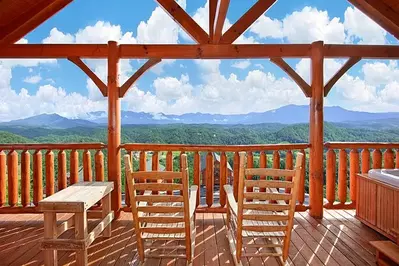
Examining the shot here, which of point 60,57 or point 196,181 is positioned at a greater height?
point 60,57

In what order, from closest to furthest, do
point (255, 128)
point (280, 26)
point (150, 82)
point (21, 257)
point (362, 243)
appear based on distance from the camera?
point (21, 257) < point (362, 243) < point (255, 128) < point (280, 26) < point (150, 82)

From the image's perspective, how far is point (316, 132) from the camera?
4.16 m

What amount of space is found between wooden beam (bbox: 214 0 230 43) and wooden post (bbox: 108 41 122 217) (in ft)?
4.46

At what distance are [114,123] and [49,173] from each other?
1.17 meters

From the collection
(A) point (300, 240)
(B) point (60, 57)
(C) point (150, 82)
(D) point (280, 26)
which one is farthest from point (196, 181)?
(C) point (150, 82)

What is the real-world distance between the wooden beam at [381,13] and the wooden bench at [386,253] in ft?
10.4

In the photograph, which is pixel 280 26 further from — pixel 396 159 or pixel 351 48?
pixel 396 159

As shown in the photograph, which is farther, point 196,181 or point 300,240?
point 196,181

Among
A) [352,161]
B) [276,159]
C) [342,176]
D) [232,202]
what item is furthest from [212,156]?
[352,161]

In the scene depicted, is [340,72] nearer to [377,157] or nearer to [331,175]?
[377,157]

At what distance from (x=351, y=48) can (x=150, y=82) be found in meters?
7.33

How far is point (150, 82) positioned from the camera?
10.4 metres

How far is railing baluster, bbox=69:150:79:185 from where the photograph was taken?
Result: 13.8 feet

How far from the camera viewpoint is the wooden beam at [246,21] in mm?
4199
